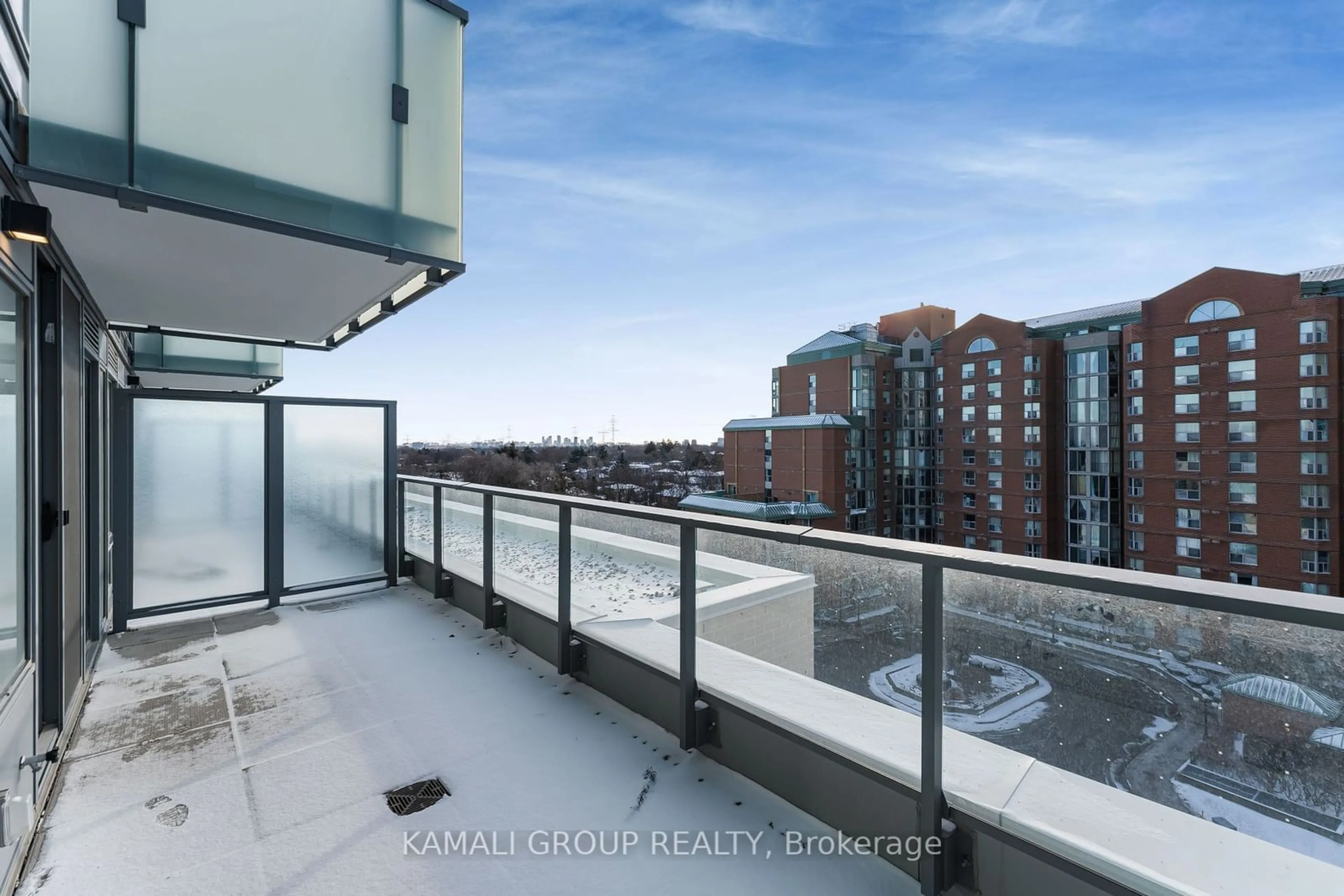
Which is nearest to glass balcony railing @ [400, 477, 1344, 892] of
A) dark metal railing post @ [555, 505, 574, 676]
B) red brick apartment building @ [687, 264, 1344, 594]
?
dark metal railing post @ [555, 505, 574, 676]

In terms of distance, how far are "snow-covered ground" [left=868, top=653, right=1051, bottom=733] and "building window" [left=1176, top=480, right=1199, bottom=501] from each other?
3289 centimetres

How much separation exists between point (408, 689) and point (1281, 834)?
3.48 meters

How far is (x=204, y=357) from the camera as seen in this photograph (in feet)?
24.9

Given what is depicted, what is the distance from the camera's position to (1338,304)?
22.4 metres

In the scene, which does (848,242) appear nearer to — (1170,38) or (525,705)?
(1170,38)

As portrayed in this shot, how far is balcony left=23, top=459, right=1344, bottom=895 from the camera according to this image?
1.29 m

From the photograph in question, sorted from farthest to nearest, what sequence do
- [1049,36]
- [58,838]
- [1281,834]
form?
[1049,36]
[58,838]
[1281,834]

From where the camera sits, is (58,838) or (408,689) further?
(408,689)

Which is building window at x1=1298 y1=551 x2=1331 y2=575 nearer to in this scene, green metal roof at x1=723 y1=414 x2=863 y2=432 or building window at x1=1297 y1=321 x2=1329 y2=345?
building window at x1=1297 y1=321 x2=1329 y2=345

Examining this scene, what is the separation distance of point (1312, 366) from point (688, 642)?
33.0 metres

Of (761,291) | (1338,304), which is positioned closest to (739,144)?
(761,291)

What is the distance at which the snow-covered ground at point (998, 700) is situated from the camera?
5.12 ft

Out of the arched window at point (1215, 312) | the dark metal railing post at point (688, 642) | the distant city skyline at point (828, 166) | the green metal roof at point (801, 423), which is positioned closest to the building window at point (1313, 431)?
the arched window at point (1215, 312)

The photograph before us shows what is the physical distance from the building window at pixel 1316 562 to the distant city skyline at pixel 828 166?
41.6 ft
